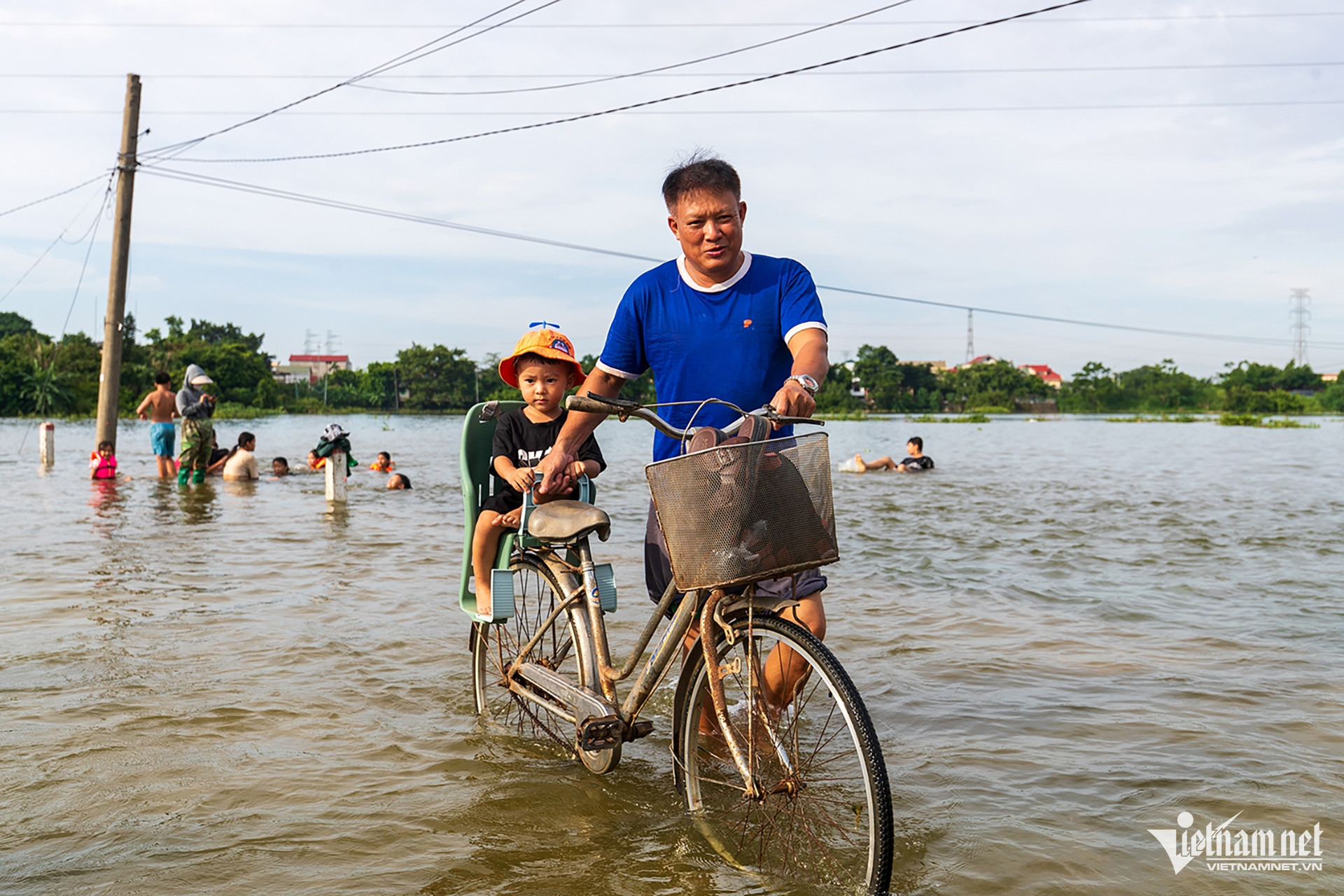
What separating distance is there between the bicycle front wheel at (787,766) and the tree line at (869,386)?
88962 millimetres

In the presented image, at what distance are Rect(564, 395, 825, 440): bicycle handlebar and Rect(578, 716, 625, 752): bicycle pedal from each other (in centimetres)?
105

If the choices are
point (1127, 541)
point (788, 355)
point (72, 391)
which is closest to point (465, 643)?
point (788, 355)

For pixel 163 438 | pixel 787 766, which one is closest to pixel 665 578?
pixel 787 766

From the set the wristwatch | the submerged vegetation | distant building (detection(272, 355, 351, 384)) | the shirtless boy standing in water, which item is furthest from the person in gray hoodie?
distant building (detection(272, 355, 351, 384))

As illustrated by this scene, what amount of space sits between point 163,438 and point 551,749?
52.9 feet

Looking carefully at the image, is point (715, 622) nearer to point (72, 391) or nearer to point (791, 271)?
point (791, 271)

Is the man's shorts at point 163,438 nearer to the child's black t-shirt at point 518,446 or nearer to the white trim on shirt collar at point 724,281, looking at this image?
the child's black t-shirt at point 518,446

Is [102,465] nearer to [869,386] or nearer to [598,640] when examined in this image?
A: [598,640]

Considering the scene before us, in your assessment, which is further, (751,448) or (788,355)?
(788,355)

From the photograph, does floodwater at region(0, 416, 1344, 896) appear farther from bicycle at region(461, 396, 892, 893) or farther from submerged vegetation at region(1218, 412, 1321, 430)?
submerged vegetation at region(1218, 412, 1321, 430)

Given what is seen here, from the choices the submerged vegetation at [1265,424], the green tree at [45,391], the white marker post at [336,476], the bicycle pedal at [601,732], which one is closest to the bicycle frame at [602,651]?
the bicycle pedal at [601,732]

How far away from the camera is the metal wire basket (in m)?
2.57

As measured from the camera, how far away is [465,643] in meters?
6.00

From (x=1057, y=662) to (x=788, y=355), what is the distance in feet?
10.3
